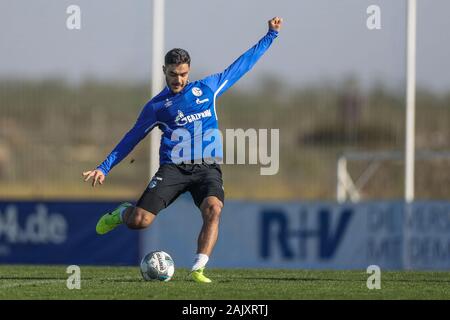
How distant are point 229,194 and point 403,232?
684cm

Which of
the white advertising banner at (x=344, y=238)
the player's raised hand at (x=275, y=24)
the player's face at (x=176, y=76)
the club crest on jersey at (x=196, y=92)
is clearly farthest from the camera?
the white advertising banner at (x=344, y=238)

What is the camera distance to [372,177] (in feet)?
90.9

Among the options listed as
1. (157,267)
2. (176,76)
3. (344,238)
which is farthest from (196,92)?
(344,238)

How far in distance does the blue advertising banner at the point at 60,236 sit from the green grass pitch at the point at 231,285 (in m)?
6.86

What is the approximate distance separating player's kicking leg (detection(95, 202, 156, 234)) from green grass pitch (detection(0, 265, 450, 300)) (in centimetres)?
59

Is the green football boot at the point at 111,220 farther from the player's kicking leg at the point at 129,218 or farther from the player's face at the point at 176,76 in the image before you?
the player's face at the point at 176,76

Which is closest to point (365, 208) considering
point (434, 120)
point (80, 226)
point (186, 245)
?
point (186, 245)

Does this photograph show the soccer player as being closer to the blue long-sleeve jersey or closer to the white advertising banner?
the blue long-sleeve jersey

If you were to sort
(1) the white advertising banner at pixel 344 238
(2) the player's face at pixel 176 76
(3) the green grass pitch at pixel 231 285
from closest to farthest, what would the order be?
(3) the green grass pitch at pixel 231 285 < (2) the player's face at pixel 176 76 < (1) the white advertising banner at pixel 344 238

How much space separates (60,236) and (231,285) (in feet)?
34.1

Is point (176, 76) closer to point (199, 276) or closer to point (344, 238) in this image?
point (199, 276)

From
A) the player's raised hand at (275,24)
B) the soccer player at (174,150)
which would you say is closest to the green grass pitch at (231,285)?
the soccer player at (174,150)

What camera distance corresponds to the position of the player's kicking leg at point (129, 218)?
42.4ft
